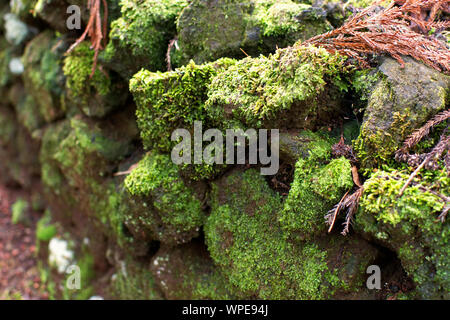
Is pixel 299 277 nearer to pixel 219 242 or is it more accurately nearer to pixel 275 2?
pixel 219 242

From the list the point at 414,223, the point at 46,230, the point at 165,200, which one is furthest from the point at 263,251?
the point at 46,230

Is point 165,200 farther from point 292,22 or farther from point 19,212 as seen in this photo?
point 19,212

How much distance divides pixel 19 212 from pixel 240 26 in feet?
15.1

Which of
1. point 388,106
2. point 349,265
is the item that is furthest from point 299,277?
point 388,106

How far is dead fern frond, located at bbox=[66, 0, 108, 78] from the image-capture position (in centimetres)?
347

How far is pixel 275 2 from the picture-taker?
10.0 feet

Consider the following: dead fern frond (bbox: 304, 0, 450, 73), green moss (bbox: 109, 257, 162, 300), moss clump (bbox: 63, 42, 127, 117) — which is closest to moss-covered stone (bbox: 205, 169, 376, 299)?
green moss (bbox: 109, 257, 162, 300)

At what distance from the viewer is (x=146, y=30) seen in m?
3.21

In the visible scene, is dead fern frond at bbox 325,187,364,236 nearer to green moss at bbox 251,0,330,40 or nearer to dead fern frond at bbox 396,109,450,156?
dead fern frond at bbox 396,109,450,156

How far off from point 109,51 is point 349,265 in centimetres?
272

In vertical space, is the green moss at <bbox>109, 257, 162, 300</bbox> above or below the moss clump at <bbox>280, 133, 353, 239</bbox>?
below

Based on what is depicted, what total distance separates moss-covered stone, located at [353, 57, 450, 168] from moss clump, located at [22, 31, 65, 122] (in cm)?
354

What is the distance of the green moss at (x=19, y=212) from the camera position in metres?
5.69

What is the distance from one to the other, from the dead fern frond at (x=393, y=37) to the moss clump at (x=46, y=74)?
10.4 feet
